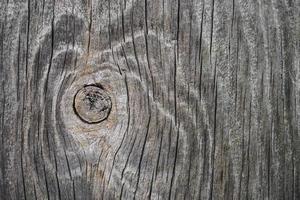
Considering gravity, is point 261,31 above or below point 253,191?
above

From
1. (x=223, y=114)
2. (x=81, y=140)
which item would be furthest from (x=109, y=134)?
(x=223, y=114)

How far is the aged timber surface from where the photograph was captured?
5.46 feet

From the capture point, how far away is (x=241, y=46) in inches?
69.4

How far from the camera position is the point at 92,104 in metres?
1.67

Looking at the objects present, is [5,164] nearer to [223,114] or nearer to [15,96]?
[15,96]

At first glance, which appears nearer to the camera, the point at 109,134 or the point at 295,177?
the point at 109,134

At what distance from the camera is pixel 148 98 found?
67.4 inches

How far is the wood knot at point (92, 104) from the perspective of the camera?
1.67 metres

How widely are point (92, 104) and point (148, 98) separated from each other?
0.21 meters

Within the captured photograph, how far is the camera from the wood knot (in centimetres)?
167

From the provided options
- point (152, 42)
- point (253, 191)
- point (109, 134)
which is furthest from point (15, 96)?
point (253, 191)

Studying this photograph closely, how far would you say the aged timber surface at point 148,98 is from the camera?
1.66 metres

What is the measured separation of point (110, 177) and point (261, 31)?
31.5 inches

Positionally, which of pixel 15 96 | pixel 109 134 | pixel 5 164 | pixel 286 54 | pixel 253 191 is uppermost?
pixel 286 54
